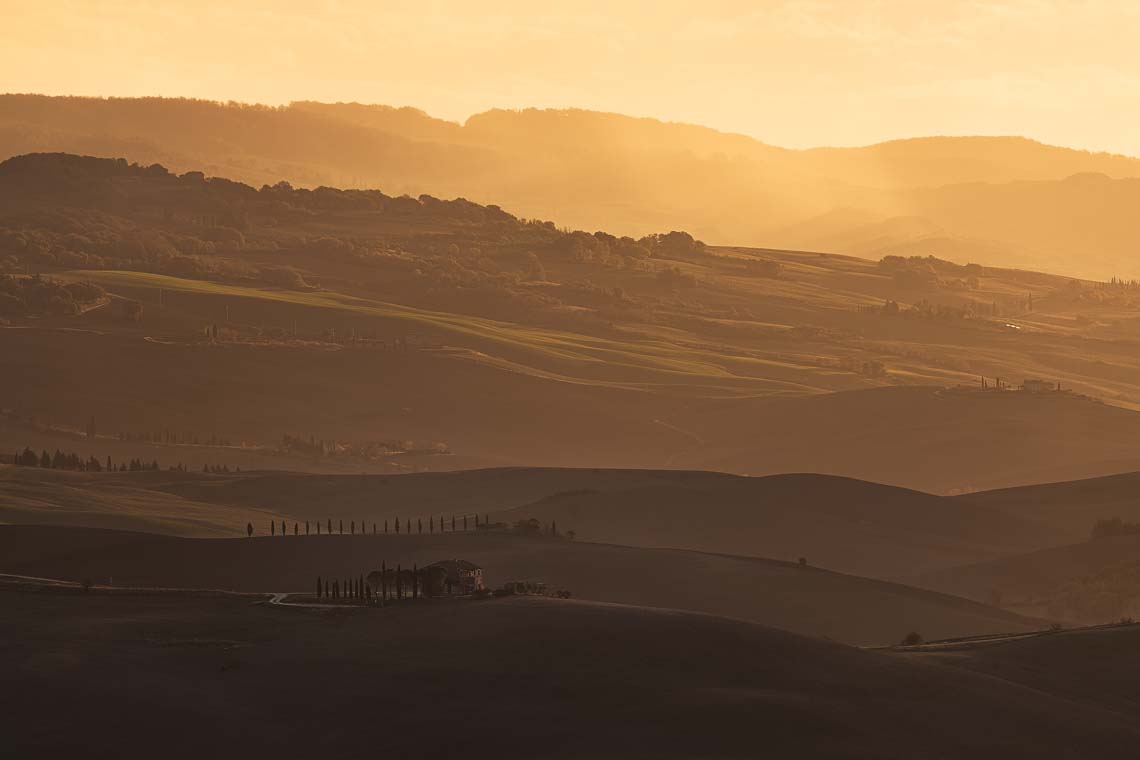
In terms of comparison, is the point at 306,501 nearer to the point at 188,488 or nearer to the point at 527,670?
the point at 188,488

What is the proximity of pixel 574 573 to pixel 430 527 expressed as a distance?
33363 millimetres

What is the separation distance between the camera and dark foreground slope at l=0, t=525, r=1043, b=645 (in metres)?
113

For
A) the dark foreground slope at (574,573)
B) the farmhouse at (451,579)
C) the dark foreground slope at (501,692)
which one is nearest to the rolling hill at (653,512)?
the dark foreground slope at (574,573)

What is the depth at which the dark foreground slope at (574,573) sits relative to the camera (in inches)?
4444

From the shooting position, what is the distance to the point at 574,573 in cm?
12219

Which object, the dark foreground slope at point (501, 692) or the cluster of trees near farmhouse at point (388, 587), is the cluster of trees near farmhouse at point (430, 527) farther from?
the dark foreground slope at point (501, 692)

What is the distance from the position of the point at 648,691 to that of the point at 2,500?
342 ft

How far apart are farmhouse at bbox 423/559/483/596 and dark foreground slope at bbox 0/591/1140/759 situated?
31.4 ft

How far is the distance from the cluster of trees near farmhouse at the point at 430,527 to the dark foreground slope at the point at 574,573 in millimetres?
12005

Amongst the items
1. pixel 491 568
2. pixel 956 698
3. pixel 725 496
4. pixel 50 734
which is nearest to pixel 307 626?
pixel 50 734

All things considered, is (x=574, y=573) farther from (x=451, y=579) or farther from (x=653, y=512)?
(x=653, y=512)

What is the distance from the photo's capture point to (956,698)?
235ft

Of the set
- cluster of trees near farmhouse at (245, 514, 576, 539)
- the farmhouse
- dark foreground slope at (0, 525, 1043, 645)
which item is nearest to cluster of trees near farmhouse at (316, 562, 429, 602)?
the farmhouse

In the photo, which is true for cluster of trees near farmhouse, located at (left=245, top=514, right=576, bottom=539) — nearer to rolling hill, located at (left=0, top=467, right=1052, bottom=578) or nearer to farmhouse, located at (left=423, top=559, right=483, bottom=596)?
rolling hill, located at (left=0, top=467, right=1052, bottom=578)
